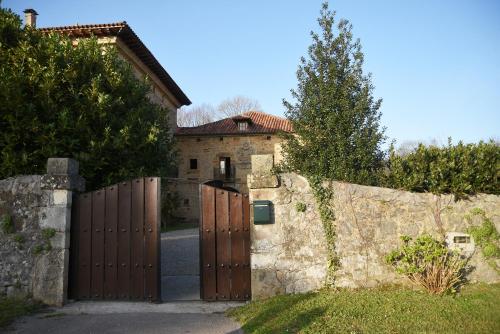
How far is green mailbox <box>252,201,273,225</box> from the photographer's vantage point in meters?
5.21

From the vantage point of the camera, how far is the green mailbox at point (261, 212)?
5.21 m

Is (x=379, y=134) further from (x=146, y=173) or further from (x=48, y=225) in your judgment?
(x=48, y=225)

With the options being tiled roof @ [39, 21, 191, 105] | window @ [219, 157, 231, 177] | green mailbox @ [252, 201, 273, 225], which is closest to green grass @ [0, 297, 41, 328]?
green mailbox @ [252, 201, 273, 225]

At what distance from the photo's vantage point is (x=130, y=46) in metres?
16.6

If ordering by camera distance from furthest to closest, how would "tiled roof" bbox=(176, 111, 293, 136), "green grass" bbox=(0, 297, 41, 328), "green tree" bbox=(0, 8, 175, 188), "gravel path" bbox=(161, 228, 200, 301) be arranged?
"tiled roof" bbox=(176, 111, 293, 136), "green tree" bbox=(0, 8, 175, 188), "gravel path" bbox=(161, 228, 200, 301), "green grass" bbox=(0, 297, 41, 328)

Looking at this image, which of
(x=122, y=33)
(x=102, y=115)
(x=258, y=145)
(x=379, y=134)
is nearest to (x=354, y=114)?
(x=379, y=134)

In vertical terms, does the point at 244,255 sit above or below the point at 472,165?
below

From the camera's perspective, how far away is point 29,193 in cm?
543

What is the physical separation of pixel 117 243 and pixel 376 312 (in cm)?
386

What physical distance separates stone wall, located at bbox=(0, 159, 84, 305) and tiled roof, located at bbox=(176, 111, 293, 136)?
68.0 feet

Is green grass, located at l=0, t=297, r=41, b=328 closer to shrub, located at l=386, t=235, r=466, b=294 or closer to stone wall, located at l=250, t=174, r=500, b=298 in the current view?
stone wall, located at l=250, t=174, r=500, b=298

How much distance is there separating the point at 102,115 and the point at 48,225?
2372mm

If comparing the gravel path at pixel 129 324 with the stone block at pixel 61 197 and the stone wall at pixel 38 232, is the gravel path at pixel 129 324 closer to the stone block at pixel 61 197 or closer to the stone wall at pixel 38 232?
the stone wall at pixel 38 232

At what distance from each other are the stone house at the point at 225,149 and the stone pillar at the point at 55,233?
64.8ft
